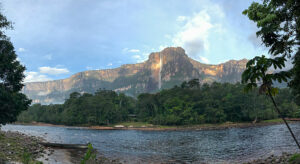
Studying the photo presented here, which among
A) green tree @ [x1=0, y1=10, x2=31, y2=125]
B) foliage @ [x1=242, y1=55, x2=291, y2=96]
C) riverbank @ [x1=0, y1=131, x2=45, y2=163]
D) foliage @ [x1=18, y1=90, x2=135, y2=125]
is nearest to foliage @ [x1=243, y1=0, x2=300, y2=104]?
foliage @ [x1=242, y1=55, x2=291, y2=96]

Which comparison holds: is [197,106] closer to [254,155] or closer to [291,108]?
[291,108]

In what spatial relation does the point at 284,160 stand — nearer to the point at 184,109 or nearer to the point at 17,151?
the point at 17,151

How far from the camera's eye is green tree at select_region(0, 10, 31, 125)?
23.0 m

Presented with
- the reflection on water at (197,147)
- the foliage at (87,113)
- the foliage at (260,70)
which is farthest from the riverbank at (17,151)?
the foliage at (87,113)

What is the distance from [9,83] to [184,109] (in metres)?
86.1

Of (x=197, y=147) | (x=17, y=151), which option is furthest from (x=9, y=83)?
(x=197, y=147)

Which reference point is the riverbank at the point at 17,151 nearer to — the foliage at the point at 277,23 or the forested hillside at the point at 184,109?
the foliage at the point at 277,23

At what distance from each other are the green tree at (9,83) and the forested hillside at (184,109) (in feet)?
260

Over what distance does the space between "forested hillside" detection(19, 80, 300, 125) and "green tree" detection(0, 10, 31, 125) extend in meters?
79.1

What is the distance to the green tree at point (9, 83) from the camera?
2305cm

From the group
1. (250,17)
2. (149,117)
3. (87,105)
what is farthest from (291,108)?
(87,105)

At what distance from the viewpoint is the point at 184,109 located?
102 metres

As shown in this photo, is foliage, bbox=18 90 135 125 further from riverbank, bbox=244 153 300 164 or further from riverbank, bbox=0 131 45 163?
riverbank, bbox=244 153 300 164

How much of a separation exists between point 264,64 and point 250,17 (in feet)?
24.4
